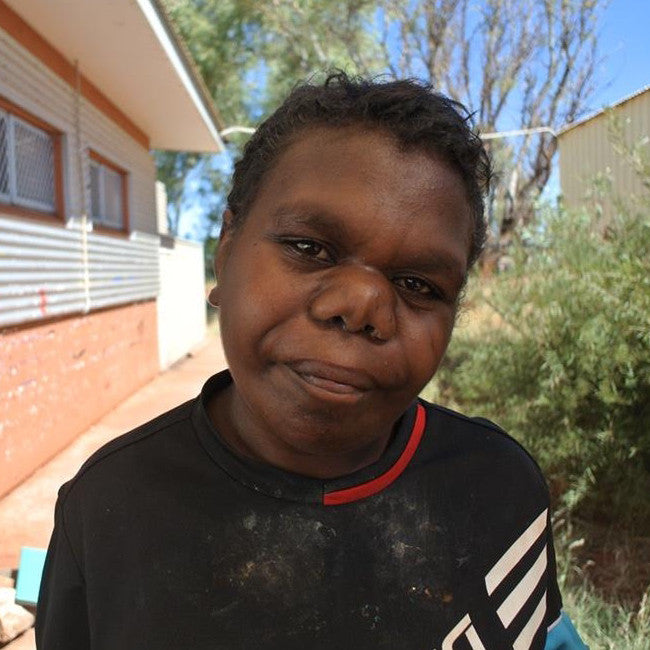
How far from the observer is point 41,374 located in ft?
17.6

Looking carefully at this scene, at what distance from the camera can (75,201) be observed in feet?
20.5

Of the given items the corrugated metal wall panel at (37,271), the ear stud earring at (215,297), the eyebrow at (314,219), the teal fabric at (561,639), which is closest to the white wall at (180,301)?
the corrugated metal wall panel at (37,271)

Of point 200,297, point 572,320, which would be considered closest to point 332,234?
point 572,320

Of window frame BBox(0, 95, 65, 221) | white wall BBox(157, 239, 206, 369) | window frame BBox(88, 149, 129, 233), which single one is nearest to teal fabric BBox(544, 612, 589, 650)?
window frame BBox(0, 95, 65, 221)

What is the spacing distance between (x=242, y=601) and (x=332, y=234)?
55cm

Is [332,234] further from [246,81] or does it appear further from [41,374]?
[246,81]

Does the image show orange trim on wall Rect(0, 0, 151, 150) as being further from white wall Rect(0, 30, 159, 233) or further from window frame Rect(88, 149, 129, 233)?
window frame Rect(88, 149, 129, 233)

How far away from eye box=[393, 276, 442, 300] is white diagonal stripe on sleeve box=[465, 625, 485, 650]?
521 mm

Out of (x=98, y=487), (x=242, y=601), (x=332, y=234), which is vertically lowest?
(x=242, y=601)

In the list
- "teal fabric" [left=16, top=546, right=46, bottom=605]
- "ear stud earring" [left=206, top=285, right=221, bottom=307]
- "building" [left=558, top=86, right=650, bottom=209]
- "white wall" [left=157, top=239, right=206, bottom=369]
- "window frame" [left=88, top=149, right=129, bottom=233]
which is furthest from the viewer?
"white wall" [left=157, top=239, right=206, bottom=369]

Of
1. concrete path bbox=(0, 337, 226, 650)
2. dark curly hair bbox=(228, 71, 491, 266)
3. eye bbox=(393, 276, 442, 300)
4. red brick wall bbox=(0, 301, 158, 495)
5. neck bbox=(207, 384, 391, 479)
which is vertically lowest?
concrete path bbox=(0, 337, 226, 650)

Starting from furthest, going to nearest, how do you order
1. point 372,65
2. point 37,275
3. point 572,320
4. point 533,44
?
point 372,65 < point 533,44 < point 37,275 < point 572,320

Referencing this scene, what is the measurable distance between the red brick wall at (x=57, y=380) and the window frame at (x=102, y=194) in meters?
0.96

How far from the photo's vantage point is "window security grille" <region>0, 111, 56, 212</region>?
4953mm
